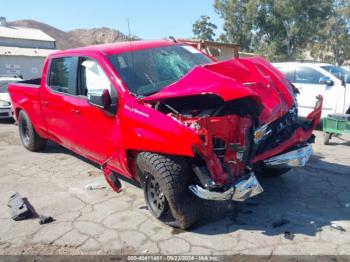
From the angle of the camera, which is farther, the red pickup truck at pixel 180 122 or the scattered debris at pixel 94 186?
the scattered debris at pixel 94 186

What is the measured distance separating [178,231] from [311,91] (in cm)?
700

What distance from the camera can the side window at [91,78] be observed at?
4.59 m

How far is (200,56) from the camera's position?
5312mm

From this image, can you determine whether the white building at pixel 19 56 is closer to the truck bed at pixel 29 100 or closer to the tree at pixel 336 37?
the truck bed at pixel 29 100

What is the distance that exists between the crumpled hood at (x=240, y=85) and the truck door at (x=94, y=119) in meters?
0.70

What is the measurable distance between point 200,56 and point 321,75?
5.56 metres

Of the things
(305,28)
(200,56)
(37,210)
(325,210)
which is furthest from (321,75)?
(305,28)

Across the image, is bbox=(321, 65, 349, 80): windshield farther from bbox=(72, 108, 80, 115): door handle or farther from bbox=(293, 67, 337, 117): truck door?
bbox=(72, 108, 80, 115): door handle

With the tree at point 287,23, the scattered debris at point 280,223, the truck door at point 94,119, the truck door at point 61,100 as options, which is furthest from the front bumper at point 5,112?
the tree at point 287,23

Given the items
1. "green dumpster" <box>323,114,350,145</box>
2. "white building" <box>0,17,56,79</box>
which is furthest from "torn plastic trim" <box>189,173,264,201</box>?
"white building" <box>0,17,56,79</box>

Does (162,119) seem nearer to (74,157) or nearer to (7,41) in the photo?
(74,157)

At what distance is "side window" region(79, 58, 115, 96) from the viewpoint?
4590mm

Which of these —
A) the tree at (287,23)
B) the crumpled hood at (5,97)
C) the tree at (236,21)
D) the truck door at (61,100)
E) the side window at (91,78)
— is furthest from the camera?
the tree at (236,21)

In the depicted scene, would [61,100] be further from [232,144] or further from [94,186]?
[232,144]
